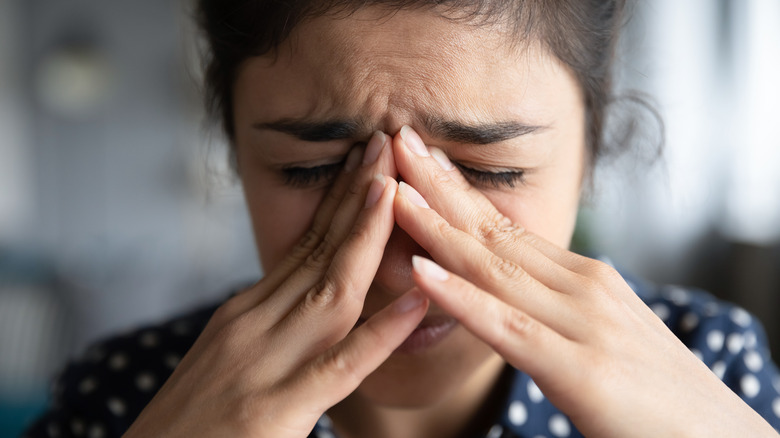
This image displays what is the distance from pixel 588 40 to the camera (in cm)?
95

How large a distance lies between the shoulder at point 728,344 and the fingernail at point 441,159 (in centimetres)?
67

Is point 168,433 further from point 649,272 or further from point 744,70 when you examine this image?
point 649,272

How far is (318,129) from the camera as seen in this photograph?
83 centimetres

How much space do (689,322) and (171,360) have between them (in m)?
1.03

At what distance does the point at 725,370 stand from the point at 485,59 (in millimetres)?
829

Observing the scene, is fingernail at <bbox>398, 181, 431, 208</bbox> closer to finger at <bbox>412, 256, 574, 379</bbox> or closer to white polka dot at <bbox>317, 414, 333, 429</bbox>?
finger at <bbox>412, 256, 574, 379</bbox>

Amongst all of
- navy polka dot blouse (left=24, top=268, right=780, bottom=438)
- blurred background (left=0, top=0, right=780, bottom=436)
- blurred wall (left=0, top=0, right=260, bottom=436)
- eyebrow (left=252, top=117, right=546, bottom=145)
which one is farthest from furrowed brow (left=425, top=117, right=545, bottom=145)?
blurred wall (left=0, top=0, right=260, bottom=436)

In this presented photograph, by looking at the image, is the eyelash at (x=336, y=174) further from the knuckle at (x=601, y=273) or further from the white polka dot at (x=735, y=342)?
the white polka dot at (x=735, y=342)

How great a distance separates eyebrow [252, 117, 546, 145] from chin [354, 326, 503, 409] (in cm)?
29

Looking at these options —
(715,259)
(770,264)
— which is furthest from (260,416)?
(715,259)

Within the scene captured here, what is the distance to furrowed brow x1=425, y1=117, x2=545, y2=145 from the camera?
80cm

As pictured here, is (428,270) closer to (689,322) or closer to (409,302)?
(409,302)

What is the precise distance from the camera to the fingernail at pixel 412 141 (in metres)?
0.80

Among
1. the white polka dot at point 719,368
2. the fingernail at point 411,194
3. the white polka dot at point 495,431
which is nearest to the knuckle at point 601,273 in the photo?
the fingernail at point 411,194
